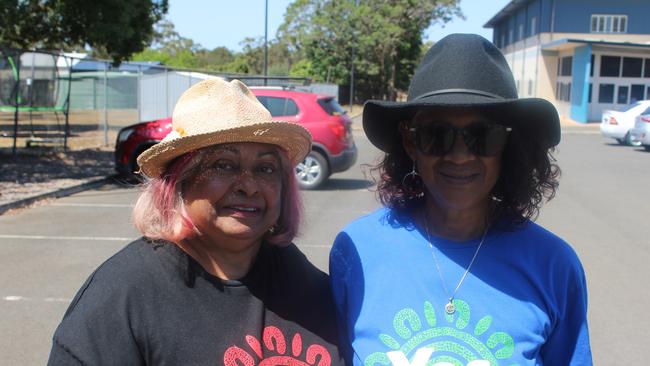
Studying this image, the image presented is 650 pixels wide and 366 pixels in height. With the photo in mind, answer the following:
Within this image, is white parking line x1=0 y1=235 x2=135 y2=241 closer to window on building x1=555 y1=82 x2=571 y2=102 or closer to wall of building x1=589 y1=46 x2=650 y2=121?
wall of building x1=589 y1=46 x2=650 y2=121

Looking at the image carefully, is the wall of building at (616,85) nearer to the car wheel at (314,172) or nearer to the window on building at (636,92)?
the window on building at (636,92)

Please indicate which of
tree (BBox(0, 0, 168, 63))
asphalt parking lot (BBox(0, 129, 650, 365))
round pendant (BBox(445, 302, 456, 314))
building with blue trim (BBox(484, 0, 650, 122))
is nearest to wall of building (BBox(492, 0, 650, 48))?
building with blue trim (BBox(484, 0, 650, 122))

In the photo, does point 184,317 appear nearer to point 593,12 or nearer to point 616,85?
point 616,85

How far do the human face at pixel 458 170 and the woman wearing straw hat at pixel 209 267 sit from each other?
38cm

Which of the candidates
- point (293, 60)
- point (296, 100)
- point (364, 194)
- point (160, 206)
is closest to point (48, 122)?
point (296, 100)

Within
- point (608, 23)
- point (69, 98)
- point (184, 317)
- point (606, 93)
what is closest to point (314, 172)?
point (69, 98)

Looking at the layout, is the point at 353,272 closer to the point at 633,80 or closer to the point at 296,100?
the point at 296,100

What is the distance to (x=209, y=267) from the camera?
1.83 metres

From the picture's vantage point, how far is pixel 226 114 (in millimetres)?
1764

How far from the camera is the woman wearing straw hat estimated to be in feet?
5.44

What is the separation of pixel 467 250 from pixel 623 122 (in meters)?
22.6

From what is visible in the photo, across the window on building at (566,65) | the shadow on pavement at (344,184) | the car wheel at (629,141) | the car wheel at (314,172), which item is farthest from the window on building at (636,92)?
the car wheel at (314,172)

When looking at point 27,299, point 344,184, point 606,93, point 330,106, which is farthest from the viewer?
point 606,93

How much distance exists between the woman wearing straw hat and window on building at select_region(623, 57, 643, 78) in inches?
1524
